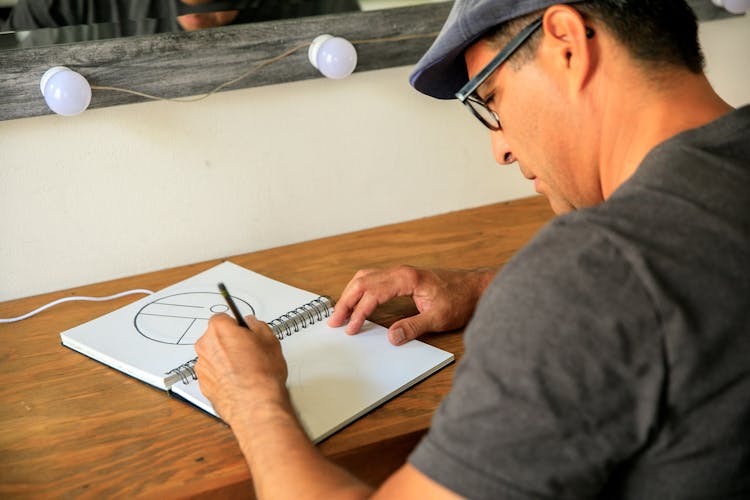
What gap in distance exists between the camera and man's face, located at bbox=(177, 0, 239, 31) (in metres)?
1.33

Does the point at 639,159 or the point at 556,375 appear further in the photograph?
the point at 639,159

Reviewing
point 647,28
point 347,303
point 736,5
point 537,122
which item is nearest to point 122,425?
point 347,303

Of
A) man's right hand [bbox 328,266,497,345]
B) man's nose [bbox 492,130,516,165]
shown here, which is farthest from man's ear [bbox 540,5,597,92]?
man's right hand [bbox 328,266,497,345]

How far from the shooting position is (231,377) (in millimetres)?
981

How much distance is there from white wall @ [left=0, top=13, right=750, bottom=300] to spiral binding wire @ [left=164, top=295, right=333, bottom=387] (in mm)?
341

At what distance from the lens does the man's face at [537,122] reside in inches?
36.4

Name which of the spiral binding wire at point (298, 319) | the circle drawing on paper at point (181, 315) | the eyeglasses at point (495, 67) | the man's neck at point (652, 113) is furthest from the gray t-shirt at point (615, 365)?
the circle drawing on paper at point (181, 315)

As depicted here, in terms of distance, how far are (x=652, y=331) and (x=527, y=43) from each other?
0.39 m

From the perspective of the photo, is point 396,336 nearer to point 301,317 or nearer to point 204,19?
point 301,317

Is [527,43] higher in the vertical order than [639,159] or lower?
higher

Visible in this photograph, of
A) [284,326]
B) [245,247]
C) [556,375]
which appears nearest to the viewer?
[556,375]

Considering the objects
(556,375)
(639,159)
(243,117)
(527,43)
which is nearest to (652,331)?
(556,375)

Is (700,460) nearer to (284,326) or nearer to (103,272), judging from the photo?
(284,326)

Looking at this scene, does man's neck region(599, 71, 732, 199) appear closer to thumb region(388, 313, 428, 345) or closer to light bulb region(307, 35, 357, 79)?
thumb region(388, 313, 428, 345)
